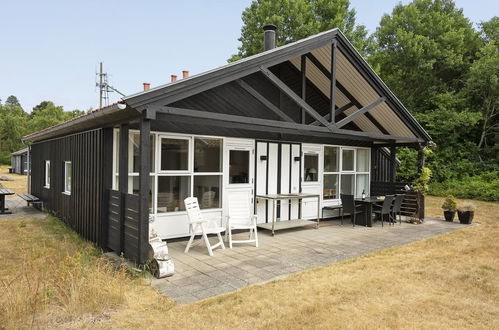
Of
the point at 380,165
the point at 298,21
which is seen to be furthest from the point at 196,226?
the point at 298,21

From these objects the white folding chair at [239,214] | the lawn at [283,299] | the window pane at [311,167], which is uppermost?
the window pane at [311,167]

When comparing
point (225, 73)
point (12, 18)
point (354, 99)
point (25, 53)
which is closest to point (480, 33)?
point (354, 99)

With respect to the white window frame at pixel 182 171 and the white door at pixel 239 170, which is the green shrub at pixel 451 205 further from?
the white window frame at pixel 182 171

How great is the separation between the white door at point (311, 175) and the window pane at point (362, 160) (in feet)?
5.49

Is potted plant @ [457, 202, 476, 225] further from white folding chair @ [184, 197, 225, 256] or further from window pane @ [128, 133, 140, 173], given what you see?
window pane @ [128, 133, 140, 173]

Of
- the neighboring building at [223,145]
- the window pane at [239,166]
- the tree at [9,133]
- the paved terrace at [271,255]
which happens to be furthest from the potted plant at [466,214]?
the tree at [9,133]

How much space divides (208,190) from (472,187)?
537 inches

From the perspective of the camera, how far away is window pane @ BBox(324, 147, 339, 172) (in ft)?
29.7

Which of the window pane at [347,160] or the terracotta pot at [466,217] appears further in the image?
the window pane at [347,160]

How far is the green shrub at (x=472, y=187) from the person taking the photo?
1450cm

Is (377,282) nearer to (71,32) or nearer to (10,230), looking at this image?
(10,230)

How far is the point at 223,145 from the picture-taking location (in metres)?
6.93

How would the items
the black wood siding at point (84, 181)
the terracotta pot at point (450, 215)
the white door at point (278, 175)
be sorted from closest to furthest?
the black wood siding at point (84, 181)
the white door at point (278, 175)
the terracotta pot at point (450, 215)

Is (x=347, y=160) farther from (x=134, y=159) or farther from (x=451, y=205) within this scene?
(x=134, y=159)
